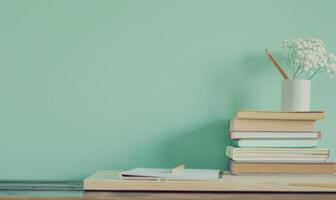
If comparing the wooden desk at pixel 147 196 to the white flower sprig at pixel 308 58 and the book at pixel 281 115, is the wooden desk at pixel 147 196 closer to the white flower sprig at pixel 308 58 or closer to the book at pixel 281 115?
the book at pixel 281 115

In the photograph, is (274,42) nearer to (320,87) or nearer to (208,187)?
(320,87)

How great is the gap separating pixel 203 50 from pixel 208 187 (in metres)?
0.42

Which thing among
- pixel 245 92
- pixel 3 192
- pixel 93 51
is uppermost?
pixel 93 51

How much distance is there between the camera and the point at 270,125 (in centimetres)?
103

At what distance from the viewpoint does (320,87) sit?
1196 mm

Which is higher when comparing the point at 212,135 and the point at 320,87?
the point at 320,87

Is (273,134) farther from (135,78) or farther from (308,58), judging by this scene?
(135,78)

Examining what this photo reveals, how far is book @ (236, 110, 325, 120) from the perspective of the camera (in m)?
1.01

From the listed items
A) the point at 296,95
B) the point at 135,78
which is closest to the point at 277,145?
the point at 296,95

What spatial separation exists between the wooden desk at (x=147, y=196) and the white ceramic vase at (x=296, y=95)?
26 cm

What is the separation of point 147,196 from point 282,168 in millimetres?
315

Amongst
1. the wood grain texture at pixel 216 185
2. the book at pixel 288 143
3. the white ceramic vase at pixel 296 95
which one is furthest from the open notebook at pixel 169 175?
the white ceramic vase at pixel 296 95

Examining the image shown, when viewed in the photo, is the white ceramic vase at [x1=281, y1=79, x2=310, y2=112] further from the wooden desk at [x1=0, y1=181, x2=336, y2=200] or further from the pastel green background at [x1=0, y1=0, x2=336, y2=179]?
the wooden desk at [x1=0, y1=181, x2=336, y2=200]

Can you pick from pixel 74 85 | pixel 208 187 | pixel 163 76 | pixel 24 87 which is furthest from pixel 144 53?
pixel 208 187
